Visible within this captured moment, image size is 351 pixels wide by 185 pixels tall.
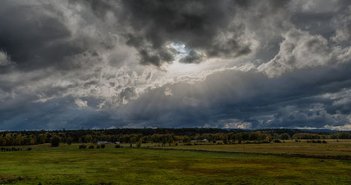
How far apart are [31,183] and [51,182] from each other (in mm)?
3170

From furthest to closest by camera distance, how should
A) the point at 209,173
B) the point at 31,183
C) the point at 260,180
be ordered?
the point at 209,173 < the point at 260,180 < the point at 31,183

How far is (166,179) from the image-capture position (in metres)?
71.4

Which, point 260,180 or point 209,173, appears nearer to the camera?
point 260,180

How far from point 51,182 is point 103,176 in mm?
12755

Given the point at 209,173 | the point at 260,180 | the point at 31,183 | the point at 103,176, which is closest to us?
the point at 31,183

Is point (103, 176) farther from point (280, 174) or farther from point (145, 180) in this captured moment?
point (280, 174)

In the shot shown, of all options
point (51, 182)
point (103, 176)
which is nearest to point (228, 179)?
point (103, 176)

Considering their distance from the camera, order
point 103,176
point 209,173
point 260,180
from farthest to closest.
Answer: point 209,173
point 103,176
point 260,180

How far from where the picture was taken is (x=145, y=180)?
70.2 m

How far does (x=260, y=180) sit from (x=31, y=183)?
38.0m

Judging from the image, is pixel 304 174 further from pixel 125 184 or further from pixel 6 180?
pixel 6 180

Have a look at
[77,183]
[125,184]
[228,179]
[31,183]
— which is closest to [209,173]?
[228,179]

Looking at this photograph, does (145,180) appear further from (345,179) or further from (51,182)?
(345,179)

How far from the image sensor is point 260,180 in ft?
228
